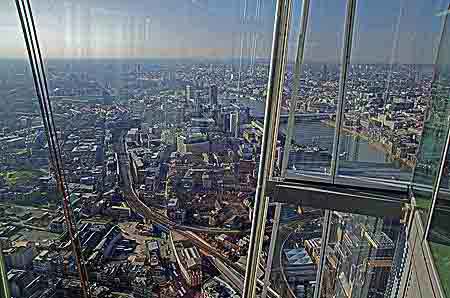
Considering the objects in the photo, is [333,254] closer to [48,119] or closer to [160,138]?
[160,138]

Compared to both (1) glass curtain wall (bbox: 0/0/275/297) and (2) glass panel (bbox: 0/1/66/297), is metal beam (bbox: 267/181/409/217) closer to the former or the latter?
(1) glass curtain wall (bbox: 0/0/275/297)

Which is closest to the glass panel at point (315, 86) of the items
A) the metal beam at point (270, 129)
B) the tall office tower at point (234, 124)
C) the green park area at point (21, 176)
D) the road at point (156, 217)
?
the metal beam at point (270, 129)

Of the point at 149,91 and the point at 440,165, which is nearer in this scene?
the point at 440,165

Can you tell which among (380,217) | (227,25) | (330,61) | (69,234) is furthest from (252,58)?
(69,234)

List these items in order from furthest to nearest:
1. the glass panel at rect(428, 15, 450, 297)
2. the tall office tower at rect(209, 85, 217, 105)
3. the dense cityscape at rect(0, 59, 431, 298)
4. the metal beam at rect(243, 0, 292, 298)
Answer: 1. the tall office tower at rect(209, 85, 217, 105)
2. the dense cityscape at rect(0, 59, 431, 298)
3. the metal beam at rect(243, 0, 292, 298)
4. the glass panel at rect(428, 15, 450, 297)

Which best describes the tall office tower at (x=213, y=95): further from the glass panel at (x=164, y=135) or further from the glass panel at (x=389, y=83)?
the glass panel at (x=389, y=83)

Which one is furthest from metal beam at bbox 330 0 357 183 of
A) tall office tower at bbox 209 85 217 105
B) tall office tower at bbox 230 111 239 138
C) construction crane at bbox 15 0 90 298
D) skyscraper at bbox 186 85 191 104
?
construction crane at bbox 15 0 90 298

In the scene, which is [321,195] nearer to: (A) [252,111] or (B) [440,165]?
(A) [252,111]
